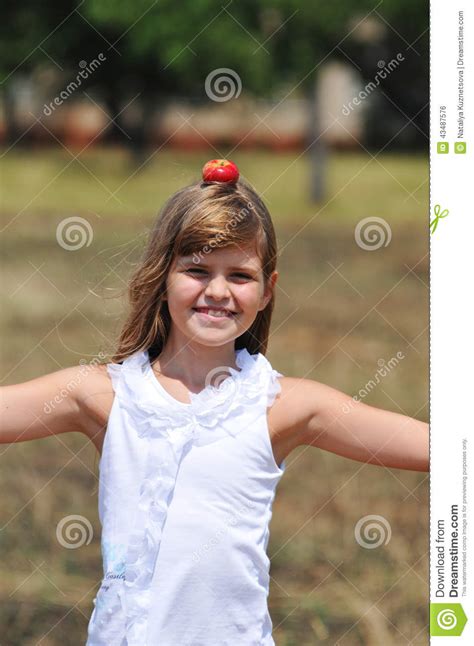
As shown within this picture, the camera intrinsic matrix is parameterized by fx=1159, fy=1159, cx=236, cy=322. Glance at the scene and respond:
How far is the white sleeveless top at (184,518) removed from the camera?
1.93 m

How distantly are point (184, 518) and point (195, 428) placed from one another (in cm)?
15

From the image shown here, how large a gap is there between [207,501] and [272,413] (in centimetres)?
19

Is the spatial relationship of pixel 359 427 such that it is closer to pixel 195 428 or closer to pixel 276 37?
pixel 195 428

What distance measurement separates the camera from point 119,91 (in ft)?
45.4

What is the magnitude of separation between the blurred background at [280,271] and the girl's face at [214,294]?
269 millimetres

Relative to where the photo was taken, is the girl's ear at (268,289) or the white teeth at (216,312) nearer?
the white teeth at (216,312)

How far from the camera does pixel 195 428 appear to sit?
1983 millimetres

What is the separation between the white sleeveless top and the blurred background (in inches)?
12.4

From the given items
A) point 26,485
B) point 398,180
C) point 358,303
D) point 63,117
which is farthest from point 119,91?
point 26,485

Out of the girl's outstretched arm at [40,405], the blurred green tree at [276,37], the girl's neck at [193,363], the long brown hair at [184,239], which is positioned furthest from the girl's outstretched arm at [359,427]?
the blurred green tree at [276,37]

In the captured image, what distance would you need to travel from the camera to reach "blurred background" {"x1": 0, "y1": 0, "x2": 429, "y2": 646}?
121 inches

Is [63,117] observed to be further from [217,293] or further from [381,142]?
[217,293]
